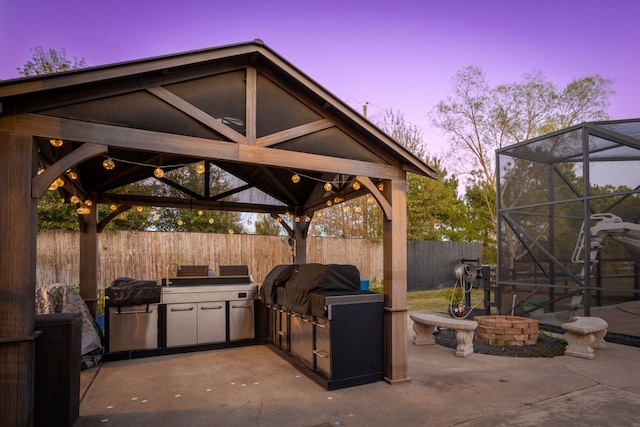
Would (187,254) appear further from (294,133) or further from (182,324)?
(294,133)

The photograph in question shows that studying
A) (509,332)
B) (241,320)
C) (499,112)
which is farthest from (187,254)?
(499,112)

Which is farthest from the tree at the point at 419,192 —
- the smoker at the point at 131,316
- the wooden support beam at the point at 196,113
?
the wooden support beam at the point at 196,113

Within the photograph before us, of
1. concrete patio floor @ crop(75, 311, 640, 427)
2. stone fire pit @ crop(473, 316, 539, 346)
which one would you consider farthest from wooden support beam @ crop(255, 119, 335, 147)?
stone fire pit @ crop(473, 316, 539, 346)

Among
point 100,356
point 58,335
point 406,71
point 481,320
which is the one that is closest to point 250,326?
point 100,356

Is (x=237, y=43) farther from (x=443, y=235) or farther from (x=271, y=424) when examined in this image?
(x=443, y=235)

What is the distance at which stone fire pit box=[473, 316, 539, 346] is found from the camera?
268 inches

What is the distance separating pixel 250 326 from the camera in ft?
22.8

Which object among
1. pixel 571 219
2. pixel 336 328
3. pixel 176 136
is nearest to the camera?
pixel 176 136

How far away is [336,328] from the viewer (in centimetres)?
468

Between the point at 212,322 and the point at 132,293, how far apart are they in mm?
1365

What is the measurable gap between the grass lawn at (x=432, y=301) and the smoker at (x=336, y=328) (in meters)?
5.44

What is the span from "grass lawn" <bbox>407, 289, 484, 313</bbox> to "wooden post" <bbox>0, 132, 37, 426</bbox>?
8.64 metres

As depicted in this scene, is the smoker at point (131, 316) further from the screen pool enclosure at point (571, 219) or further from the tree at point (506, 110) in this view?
the tree at point (506, 110)

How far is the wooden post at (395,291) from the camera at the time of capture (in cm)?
488
